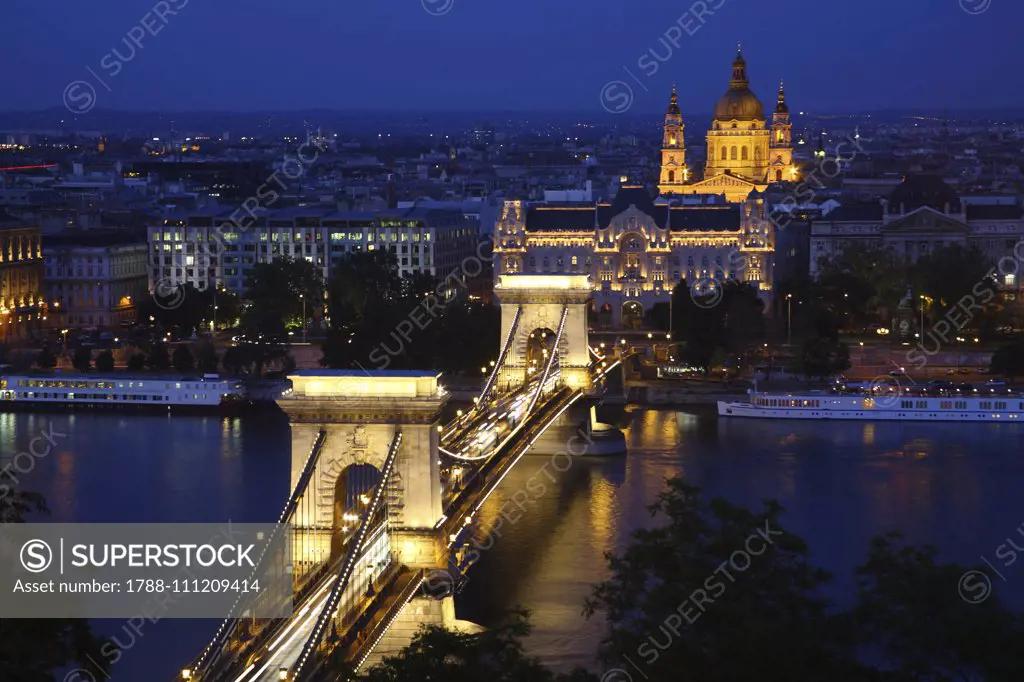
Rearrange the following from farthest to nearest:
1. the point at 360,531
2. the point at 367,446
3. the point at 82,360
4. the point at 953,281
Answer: the point at 953,281, the point at 82,360, the point at 367,446, the point at 360,531

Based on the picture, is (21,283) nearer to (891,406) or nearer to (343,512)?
(891,406)

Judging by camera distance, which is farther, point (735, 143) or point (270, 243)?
point (735, 143)

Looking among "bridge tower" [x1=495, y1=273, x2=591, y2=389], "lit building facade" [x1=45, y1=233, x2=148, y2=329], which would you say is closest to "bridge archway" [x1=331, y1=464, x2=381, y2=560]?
"bridge tower" [x1=495, y1=273, x2=591, y2=389]

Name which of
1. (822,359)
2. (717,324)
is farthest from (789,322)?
(822,359)

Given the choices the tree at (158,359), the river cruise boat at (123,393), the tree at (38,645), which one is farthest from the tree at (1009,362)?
the tree at (38,645)

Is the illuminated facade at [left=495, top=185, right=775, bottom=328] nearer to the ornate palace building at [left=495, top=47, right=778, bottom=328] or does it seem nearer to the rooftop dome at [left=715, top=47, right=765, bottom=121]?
the ornate palace building at [left=495, top=47, right=778, bottom=328]

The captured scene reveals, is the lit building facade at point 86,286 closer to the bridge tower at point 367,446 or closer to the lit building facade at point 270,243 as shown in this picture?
the lit building facade at point 270,243
